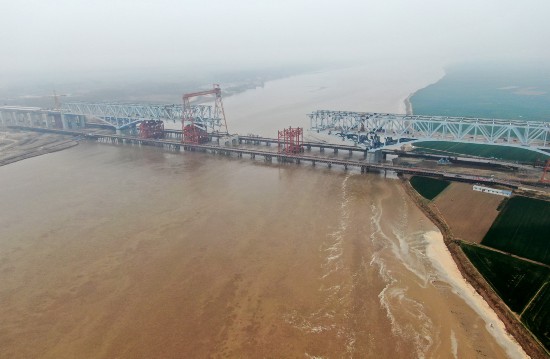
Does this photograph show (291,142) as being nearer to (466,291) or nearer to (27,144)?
(466,291)

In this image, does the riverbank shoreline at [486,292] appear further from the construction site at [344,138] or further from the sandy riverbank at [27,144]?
the sandy riverbank at [27,144]

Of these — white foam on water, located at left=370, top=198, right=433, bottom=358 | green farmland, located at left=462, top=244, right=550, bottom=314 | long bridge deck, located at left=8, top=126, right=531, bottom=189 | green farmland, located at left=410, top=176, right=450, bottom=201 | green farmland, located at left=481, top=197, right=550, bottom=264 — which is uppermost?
long bridge deck, located at left=8, top=126, right=531, bottom=189

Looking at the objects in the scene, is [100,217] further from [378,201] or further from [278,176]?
[378,201]

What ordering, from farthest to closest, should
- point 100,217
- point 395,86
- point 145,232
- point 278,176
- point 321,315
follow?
point 395,86, point 278,176, point 100,217, point 145,232, point 321,315

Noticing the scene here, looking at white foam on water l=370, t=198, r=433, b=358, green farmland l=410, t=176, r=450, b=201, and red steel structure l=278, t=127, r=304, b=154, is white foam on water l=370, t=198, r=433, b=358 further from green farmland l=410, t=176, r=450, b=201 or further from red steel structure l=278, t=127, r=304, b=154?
red steel structure l=278, t=127, r=304, b=154

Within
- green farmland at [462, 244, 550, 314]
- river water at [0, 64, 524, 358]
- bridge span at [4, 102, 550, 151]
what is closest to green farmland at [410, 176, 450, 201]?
river water at [0, 64, 524, 358]

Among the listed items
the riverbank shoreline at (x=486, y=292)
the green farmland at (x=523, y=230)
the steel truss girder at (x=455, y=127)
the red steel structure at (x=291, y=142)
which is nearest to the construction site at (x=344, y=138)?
the steel truss girder at (x=455, y=127)

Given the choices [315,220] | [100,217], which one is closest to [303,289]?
[315,220]
